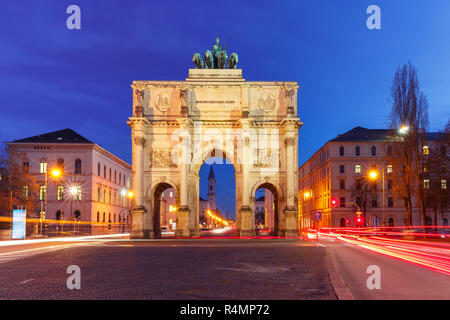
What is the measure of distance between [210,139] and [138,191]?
27.0 ft

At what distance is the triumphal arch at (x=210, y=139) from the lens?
146 ft

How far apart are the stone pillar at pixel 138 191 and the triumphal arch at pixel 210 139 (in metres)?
0.09

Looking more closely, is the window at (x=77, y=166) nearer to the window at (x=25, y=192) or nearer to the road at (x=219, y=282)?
the window at (x=25, y=192)

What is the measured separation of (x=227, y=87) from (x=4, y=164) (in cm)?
2523

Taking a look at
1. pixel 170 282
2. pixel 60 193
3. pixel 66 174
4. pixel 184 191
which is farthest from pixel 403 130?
pixel 60 193

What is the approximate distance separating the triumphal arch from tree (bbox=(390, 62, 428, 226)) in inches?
353

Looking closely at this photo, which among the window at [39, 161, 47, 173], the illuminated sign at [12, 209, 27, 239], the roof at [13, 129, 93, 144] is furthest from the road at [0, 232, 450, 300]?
the roof at [13, 129, 93, 144]

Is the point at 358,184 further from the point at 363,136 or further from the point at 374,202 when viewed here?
the point at 363,136

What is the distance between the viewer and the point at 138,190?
44375 millimetres

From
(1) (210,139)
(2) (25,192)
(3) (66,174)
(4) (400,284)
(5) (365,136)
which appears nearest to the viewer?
(4) (400,284)

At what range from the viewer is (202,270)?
13227 mm

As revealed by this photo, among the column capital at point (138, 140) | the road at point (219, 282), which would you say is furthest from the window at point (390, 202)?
the road at point (219, 282)
